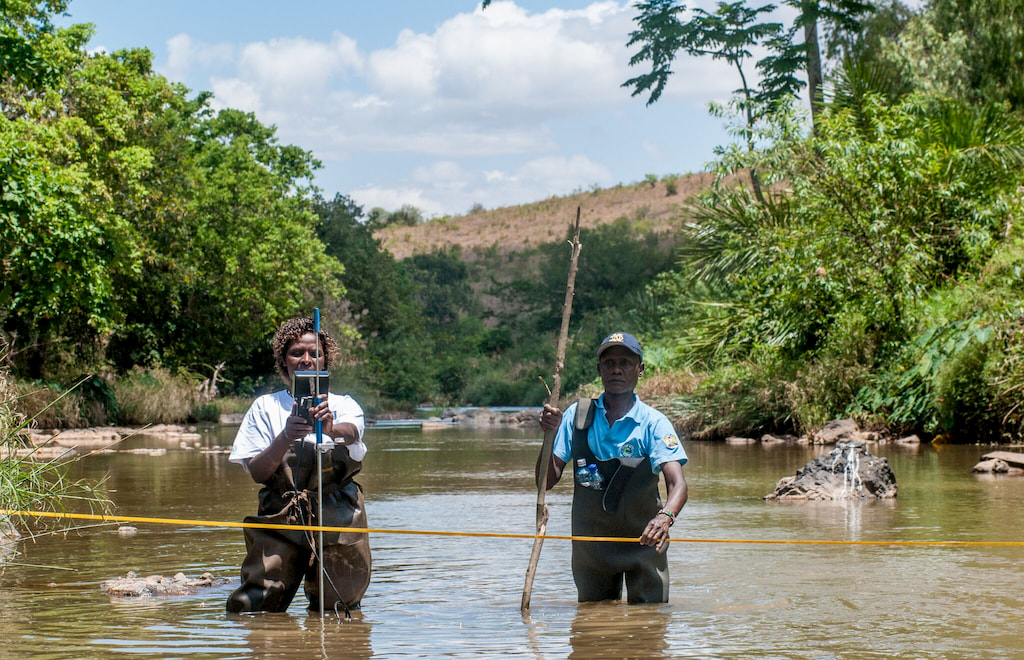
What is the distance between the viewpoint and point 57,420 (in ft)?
79.8

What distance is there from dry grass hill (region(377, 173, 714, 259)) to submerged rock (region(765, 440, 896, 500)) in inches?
2857

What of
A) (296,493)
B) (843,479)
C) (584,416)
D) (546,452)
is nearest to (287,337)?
(296,493)

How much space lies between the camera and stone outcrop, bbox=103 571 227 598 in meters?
6.95

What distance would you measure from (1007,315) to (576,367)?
23.1m

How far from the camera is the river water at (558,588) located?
5512mm

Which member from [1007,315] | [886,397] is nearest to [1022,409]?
[1007,315]

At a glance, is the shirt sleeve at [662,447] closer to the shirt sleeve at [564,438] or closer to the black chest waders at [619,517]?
the black chest waders at [619,517]

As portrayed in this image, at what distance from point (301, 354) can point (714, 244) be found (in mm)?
23304

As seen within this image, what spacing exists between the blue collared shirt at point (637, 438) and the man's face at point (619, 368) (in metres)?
0.12

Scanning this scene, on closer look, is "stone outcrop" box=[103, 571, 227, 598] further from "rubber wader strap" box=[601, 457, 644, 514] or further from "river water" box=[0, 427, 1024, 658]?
"rubber wader strap" box=[601, 457, 644, 514]

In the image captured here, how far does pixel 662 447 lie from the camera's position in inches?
225

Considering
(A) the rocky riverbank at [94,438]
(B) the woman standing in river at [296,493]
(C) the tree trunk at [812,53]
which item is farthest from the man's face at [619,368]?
(C) the tree trunk at [812,53]

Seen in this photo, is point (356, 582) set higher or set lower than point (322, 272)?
lower

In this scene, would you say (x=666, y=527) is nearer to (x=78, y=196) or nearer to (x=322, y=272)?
(x=78, y=196)
